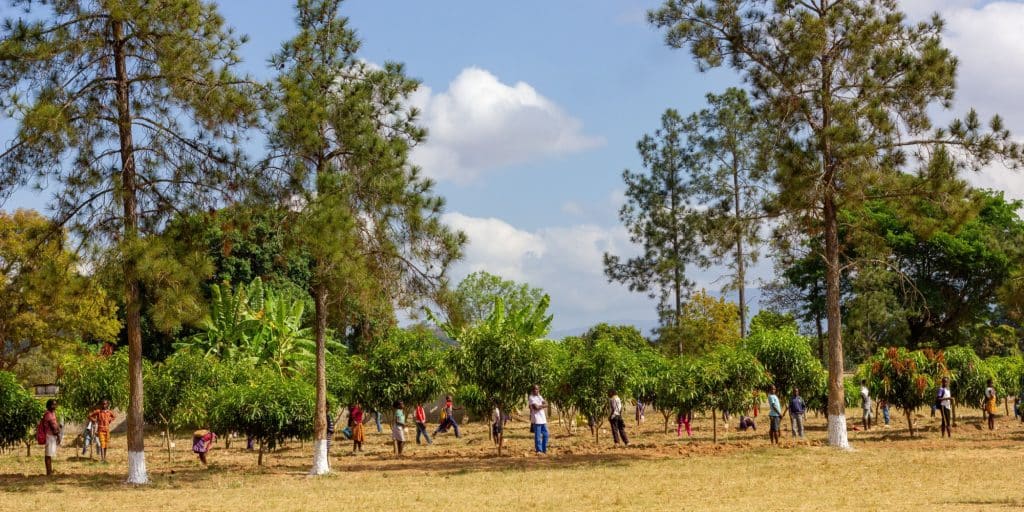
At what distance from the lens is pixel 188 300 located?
58.5 ft

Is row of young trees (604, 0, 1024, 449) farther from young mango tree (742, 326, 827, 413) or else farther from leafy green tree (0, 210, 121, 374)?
leafy green tree (0, 210, 121, 374)

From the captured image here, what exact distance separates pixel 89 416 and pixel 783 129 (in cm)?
1884

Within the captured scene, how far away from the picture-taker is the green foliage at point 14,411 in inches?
882

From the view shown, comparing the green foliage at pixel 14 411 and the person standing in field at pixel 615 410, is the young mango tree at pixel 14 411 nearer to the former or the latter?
the green foliage at pixel 14 411

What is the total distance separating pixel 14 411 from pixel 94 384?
425 centimetres

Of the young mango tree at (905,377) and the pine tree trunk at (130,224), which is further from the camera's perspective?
the young mango tree at (905,377)

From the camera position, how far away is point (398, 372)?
26.8m

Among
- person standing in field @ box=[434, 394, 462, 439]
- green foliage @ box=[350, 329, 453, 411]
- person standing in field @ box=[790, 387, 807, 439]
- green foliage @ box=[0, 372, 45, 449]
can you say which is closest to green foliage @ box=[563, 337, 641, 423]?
green foliage @ box=[350, 329, 453, 411]

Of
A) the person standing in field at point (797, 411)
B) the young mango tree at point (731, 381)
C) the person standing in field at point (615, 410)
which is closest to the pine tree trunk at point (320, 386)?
the person standing in field at point (615, 410)

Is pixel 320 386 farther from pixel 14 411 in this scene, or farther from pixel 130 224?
pixel 14 411

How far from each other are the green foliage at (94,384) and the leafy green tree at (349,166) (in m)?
9.00

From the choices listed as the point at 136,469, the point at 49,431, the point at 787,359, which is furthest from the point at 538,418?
the point at 49,431

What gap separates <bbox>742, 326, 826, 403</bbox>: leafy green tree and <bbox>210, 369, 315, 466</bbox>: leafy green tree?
12.1 metres

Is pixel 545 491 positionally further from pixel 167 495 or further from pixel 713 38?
pixel 713 38
